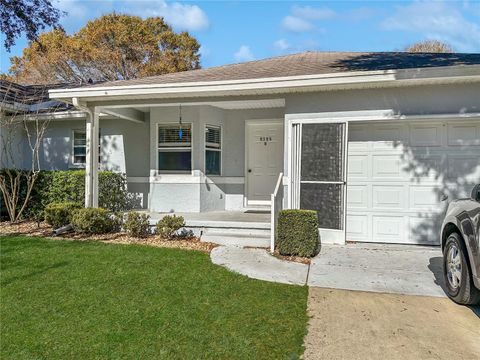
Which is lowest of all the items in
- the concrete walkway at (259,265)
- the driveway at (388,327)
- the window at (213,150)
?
the driveway at (388,327)

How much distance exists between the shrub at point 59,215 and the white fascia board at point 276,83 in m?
2.45

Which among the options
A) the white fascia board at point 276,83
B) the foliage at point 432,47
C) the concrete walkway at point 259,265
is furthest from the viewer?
the foliage at point 432,47

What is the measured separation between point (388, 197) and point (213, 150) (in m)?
4.69

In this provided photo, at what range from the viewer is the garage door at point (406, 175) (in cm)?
673

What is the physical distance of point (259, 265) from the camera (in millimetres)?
5863

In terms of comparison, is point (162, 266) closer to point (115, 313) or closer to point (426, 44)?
point (115, 313)

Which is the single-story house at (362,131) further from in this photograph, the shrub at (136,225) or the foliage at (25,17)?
the foliage at (25,17)

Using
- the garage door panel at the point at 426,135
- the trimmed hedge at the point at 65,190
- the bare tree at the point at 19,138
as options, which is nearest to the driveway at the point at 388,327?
the garage door panel at the point at 426,135

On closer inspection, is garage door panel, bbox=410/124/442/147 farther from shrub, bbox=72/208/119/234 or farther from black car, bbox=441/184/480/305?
shrub, bbox=72/208/119/234

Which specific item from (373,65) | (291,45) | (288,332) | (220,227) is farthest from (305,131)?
(291,45)

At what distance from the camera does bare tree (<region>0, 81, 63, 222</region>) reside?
948cm

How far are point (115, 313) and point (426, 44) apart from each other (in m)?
26.5

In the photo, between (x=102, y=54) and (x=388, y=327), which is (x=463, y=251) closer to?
(x=388, y=327)

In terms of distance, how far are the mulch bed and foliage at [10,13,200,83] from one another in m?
17.4
